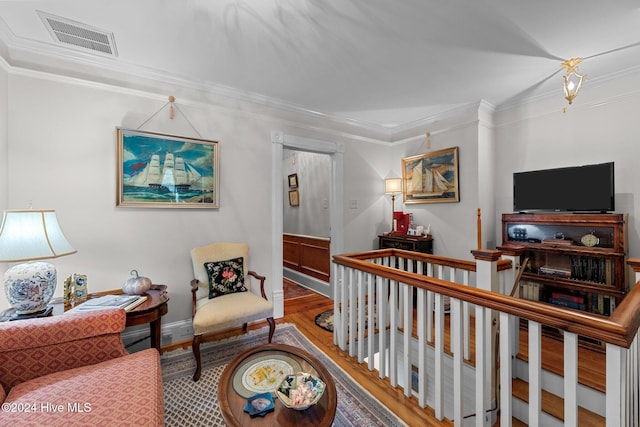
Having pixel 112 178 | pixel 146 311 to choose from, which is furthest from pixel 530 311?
pixel 112 178

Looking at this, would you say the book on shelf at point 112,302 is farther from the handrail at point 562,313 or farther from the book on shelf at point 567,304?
the book on shelf at point 567,304

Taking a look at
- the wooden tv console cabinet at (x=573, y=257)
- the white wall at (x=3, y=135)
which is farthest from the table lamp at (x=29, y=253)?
the wooden tv console cabinet at (x=573, y=257)

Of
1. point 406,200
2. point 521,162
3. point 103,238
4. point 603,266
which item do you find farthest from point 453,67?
point 103,238

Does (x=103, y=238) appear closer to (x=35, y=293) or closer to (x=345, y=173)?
(x=35, y=293)

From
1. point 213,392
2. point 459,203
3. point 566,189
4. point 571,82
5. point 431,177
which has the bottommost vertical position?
point 213,392

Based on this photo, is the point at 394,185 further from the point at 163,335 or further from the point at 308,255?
the point at 163,335

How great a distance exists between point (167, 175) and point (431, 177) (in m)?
3.22

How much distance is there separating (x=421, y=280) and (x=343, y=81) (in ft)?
6.87

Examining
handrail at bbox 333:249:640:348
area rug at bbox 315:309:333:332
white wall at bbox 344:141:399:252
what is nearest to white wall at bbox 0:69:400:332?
area rug at bbox 315:309:333:332

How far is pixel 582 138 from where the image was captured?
2.82 meters

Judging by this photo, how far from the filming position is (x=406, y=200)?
4121 millimetres

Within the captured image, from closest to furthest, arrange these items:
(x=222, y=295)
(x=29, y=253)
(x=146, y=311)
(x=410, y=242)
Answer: (x=29, y=253), (x=146, y=311), (x=222, y=295), (x=410, y=242)

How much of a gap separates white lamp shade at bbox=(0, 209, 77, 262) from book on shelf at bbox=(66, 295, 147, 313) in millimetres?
403

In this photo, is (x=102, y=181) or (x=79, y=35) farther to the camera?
(x=102, y=181)
